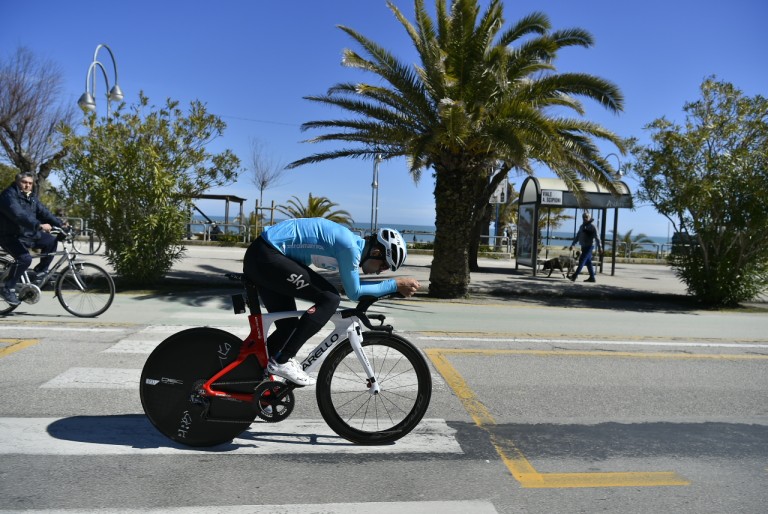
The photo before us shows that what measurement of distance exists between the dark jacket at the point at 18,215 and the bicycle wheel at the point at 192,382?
5.00 meters

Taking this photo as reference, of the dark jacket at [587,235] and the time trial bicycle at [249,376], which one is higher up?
the dark jacket at [587,235]

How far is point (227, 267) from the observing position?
16.6 m

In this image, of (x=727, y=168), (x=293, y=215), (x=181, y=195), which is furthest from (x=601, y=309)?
(x=293, y=215)

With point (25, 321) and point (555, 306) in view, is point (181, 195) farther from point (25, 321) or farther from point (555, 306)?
point (555, 306)

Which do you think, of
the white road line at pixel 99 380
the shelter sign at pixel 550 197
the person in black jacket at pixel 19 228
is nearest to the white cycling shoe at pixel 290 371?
the white road line at pixel 99 380

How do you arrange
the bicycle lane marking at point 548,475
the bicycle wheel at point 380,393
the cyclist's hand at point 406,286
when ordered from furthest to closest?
the bicycle wheel at point 380,393 < the cyclist's hand at point 406,286 < the bicycle lane marking at point 548,475

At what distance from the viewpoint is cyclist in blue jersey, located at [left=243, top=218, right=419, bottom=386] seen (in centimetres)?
387

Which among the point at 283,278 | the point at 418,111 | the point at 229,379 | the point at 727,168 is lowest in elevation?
the point at 229,379

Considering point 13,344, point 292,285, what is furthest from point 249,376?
point 13,344

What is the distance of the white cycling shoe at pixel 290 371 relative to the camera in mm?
3934

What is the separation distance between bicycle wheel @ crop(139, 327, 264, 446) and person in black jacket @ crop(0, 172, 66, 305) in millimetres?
5021

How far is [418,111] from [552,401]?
27.9ft

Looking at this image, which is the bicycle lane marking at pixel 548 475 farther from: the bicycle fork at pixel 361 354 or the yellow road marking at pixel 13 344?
the yellow road marking at pixel 13 344

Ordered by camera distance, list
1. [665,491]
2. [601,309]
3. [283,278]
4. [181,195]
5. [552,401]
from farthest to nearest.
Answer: [601,309], [181,195], [552,401], [283,278], [665,491]
